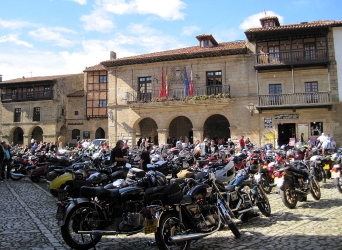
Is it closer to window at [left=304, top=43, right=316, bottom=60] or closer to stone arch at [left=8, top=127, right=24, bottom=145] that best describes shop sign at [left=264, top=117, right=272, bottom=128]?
window at [left=304, top=43, right=316, bottom=60]

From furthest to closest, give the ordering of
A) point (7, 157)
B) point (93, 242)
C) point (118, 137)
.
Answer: point (118, 137)
point (7, 157)
point (93, 242)

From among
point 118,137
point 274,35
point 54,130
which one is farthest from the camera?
point 54,130

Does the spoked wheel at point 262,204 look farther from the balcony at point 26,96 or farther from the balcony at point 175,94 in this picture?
the balcony at point 26,96

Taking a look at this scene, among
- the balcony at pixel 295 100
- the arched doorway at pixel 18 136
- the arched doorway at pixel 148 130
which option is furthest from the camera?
the arched doorway at pixel 18 136

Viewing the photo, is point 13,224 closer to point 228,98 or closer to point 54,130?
point 228,98

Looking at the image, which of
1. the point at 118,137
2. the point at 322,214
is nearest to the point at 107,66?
the point at 118,137

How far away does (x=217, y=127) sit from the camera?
86.1ft

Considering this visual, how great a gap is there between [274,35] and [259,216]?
17.8 m

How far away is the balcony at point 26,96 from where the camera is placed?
1398 inches

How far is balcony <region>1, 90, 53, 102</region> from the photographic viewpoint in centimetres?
3550

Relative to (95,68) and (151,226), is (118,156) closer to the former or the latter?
(151,226)

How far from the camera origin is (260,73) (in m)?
22.0

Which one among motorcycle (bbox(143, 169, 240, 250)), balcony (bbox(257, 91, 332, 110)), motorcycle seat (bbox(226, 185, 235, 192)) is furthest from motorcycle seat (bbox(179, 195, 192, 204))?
balcony (bbox(257, 91, 332, 110))

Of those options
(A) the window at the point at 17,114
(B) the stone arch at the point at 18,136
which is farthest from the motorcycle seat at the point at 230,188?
(B) the stone arch at the point at 18,136
